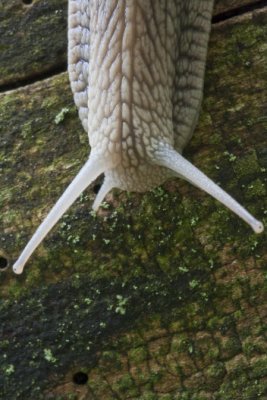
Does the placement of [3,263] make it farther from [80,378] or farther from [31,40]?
[31,40]

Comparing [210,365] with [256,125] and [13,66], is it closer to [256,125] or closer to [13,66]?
[256,125]

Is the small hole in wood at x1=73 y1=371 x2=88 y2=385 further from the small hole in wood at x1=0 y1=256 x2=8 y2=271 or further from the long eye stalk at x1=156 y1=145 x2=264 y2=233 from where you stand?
the long eye stalk at x1=156 y1=145 x2=264 y2=233

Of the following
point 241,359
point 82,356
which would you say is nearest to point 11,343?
point 82,356

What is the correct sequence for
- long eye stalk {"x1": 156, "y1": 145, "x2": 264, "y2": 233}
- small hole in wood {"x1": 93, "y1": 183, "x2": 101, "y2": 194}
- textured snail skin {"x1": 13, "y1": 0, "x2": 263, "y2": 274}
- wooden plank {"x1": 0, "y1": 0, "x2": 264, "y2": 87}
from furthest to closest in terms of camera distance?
1. wooden plank {"x1": 0, "y1": 0, "x2": 264, "y2": 87}
2. small hole in wood {"x1": 93, "y1": 183, "x2": 101, "y2": 194}
3. textured snail skin {"x1": 13, "y1": 0, "x2": 263, "y2": 274}
4. long eye stalk {"x1": 156, "y1": 145, "x2": 264, "y2": 233}

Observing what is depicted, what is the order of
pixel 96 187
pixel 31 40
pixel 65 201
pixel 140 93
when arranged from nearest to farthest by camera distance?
pixel 65 201 → pixel 140 93 → pixel 96 187 → pixel 31 40

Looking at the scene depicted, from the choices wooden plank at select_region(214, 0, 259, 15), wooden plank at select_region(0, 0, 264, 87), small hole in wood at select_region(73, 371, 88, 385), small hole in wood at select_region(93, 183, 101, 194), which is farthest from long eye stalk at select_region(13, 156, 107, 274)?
wooden plank at select_region(214, 0, 259, 15)

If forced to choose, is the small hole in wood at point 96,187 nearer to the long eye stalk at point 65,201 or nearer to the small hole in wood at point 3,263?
the long eye stalk at point 65,201

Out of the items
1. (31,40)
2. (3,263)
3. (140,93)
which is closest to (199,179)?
(140,93)
